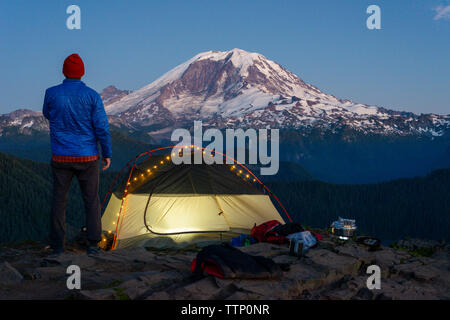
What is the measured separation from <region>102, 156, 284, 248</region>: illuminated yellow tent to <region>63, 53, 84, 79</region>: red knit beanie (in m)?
4.78

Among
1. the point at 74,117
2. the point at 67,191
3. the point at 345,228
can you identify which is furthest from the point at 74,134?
the point at 345,228

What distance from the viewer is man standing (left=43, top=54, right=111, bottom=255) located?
7688mm

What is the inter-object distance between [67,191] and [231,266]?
366 cm

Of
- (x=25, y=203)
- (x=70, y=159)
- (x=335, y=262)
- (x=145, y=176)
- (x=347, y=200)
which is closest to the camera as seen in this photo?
(x=335, y=262)

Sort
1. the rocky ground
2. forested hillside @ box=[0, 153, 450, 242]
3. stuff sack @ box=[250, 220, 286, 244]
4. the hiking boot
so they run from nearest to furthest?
the rocky ground, the hiking boot, stuff sack @ box=[250, 220, 286, 244], forested hillside @ box=[0, 153, 450, 242]

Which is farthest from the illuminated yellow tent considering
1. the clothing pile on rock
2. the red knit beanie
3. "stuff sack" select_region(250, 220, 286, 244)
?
the red knit beanie

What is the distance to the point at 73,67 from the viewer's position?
25.6 feet

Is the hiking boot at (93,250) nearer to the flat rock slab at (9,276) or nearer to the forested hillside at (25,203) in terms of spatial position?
the flat rock slab at (9,276)

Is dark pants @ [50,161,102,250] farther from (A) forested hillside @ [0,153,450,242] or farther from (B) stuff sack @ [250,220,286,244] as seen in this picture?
(A) forested hillside @ [0,153,450,242]

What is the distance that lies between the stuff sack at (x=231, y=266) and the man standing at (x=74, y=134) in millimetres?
2716

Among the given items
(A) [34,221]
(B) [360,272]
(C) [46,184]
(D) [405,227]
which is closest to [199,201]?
(B) [360,272]

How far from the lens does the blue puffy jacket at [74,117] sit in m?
7.69

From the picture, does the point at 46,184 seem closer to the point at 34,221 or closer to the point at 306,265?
the point at 34,221

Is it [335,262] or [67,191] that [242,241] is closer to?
[335,262]
